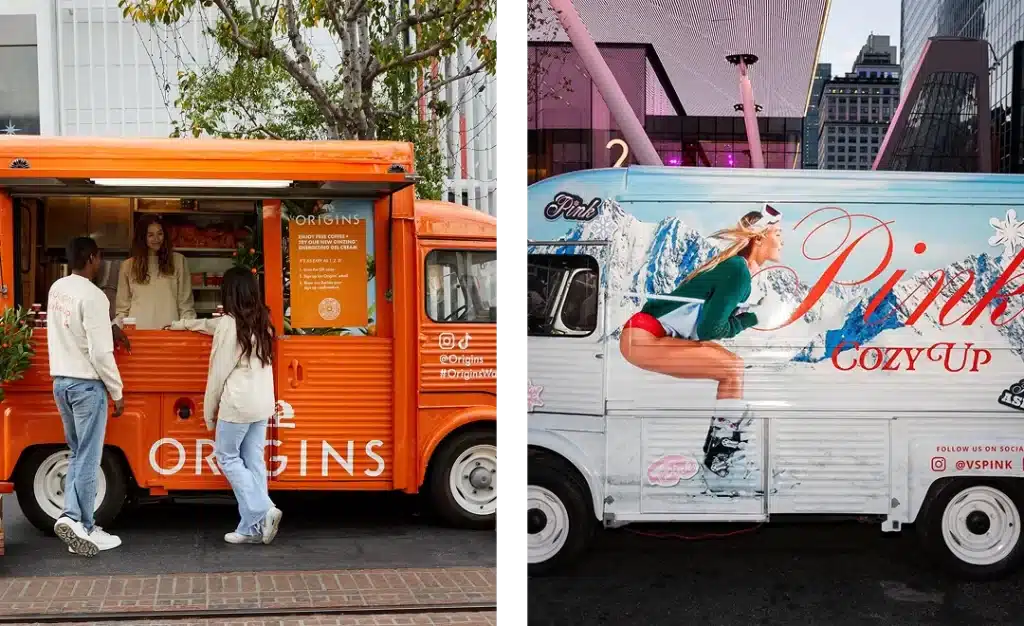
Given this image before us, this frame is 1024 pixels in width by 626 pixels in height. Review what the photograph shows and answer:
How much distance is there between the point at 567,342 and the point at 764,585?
765 mm

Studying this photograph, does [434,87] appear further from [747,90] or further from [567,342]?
[567,342]

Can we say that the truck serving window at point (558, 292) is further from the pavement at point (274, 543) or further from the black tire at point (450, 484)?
the black tire at point (450, 484)

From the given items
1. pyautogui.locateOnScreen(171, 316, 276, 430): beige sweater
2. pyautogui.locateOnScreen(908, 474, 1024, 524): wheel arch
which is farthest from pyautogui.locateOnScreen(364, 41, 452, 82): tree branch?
pyautogui.locateOnScreen(908, 474, 1024, 524): wheel arch

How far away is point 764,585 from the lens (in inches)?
106

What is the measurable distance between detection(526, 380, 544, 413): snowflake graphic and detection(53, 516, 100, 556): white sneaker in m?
4.35

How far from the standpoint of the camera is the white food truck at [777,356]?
2584 millimetres

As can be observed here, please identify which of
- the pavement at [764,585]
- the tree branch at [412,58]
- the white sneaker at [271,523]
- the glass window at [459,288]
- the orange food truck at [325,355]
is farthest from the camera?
the tree branch at [412,58]

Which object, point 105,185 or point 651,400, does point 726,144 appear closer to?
point 651,400

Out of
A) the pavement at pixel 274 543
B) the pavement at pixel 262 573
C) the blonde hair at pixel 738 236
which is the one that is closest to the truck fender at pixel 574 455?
the blonde hair at pixel 738 236

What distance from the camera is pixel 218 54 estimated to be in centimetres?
1134

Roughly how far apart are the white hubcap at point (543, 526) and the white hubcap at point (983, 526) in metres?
0.89

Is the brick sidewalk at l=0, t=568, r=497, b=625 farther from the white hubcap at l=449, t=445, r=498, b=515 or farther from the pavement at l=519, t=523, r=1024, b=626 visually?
the pavement at l=519, t=523, r=1024, b=626

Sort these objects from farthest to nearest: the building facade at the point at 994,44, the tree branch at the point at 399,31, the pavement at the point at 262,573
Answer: the tree branch at the point at 399,31, the pavement at the point at 262,573, the building facade at the point at 994,44

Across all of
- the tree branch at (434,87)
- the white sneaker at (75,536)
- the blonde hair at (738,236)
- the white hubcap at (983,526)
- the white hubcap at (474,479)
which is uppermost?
the tree branch at (434,87)
